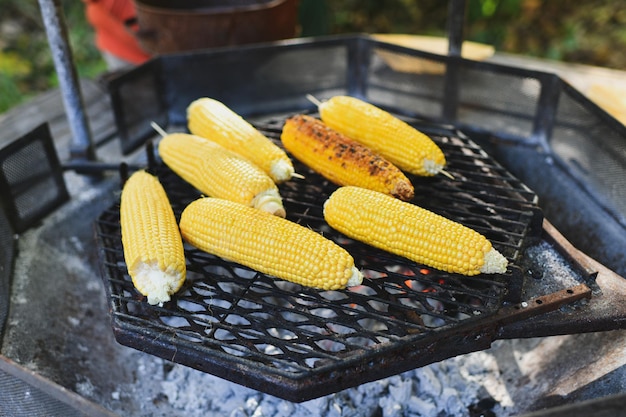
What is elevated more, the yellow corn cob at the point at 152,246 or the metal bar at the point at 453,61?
the metal bar at the point at 453,61

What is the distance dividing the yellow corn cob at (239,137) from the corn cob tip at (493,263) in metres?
0.93

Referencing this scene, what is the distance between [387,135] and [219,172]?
77 centimetres

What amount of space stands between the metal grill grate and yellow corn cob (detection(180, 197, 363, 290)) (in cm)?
8

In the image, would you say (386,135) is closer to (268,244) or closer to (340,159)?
(340,159)

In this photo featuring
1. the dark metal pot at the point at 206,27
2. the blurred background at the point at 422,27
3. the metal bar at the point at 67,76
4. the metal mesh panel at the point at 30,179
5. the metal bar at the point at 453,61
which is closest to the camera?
the metal mesh panel at the point at 30,179

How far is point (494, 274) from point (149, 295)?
120cm

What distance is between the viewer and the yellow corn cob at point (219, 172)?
2285 mm

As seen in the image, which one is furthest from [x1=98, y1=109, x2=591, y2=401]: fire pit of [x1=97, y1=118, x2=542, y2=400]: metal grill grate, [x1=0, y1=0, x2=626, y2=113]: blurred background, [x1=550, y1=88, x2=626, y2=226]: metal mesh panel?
[x1=0, y1=0, x2=626, y2=113]: blurred background

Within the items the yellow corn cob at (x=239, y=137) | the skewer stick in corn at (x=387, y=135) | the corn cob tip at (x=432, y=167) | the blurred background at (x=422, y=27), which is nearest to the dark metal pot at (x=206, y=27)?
the yellow corn cob at (x=239, y=137)

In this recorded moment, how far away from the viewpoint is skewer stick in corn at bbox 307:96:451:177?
254cm

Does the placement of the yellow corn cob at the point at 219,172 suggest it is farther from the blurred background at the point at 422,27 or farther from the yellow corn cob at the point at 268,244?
the blurred background at the point at 422,27

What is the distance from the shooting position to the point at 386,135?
2.63 metres

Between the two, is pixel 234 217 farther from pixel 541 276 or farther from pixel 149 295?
pixel 541 276

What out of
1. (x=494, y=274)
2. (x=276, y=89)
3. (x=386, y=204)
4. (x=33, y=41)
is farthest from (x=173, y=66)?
(x=33, y=41)
